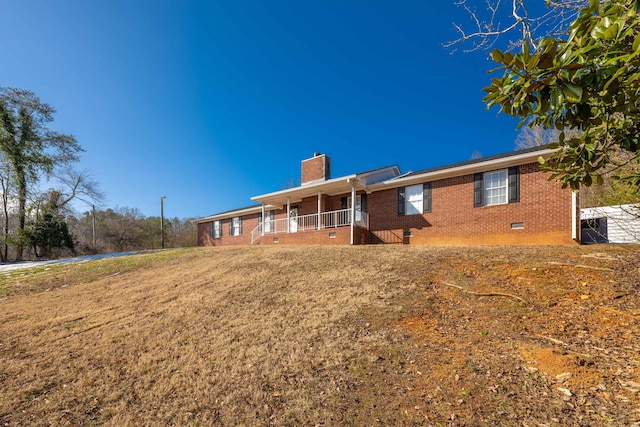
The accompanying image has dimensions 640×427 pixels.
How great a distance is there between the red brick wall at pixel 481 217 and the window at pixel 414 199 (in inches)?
8.3

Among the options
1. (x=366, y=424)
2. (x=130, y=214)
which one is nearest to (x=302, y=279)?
(x=366, y=424)

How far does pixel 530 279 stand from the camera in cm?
529

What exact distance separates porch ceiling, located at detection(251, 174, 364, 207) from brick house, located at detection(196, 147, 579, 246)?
2.0 inches

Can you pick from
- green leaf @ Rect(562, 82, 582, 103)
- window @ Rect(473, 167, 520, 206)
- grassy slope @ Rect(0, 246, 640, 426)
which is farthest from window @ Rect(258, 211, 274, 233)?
green leaf @ Rect(562, 82, 582, 103)

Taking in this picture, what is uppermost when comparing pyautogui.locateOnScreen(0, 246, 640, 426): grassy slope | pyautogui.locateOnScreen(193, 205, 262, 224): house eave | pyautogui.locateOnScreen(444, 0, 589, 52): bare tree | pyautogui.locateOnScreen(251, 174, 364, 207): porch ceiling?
pyautogui.locateOnScreen(444, 0, 589, 52): bare tree

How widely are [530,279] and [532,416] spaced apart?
11.8 feet

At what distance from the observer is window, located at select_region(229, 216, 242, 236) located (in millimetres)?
21297

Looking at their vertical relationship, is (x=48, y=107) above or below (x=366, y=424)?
above

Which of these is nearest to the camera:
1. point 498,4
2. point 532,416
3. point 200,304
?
point 532,416

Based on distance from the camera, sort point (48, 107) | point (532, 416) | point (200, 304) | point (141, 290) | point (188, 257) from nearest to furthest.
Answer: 1. point (532, 416)
2. point (200, 304)
3. point (141, 290)
4. point (188, 257)
5. point (48, 107)

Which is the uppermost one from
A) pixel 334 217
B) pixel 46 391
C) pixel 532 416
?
pixel 334 217

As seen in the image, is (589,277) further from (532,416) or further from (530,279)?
(532,416)

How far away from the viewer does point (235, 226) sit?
21609mm

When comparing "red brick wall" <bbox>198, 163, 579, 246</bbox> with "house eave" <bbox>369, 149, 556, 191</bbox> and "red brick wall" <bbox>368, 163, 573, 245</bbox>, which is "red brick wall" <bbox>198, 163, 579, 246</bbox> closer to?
"red brick wall" <bbox>368, 163, 573, 245</bbox>
